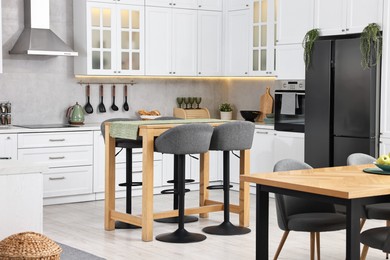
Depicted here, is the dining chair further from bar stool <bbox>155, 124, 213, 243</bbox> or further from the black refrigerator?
the black refrigerator

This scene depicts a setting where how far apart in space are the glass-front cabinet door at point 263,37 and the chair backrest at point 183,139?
266 centimetres

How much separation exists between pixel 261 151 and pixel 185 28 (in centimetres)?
184

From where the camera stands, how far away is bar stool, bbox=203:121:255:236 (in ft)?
21.1

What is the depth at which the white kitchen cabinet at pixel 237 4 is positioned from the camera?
8.93 meters

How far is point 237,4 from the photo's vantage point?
9.10 meters

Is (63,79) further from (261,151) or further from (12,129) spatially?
(261,151)

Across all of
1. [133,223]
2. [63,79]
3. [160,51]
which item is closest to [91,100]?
[63,79]

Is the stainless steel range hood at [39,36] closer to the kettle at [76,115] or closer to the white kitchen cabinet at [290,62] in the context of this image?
the kettle at [76,115]

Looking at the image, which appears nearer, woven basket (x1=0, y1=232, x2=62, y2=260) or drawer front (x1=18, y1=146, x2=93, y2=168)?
woven basket (x1=0, y1=232, x2=62, y2=260)

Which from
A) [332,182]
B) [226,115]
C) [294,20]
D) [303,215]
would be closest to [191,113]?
[226,115]

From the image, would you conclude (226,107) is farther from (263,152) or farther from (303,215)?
(303,215)

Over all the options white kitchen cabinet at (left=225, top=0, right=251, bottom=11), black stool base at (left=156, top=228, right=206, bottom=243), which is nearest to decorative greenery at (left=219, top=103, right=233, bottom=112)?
white kitchen cabinet at (left=225, top=0, right=251, bottom=11)

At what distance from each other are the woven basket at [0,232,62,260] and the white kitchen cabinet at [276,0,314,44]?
197 inches

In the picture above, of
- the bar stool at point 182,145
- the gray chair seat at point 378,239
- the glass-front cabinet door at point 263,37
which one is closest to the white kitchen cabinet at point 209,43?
the glass-front cabinet door at point 263,37
